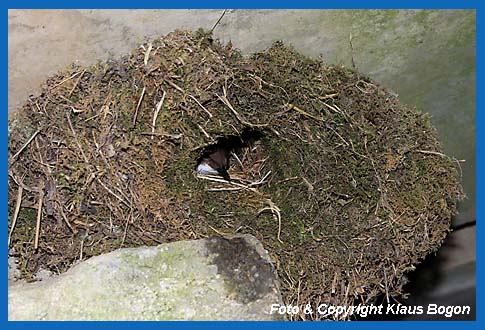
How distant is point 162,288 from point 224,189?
0.41 metres

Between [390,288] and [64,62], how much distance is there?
110 centimetres

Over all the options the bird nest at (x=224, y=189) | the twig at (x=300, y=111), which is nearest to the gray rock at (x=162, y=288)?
the bird nest at (x=224, y=189)

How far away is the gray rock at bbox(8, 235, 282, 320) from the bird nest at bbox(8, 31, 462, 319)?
0.13 metres

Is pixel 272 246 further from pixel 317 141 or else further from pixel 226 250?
pixel 317 141

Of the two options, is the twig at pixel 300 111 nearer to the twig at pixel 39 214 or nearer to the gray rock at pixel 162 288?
the gray rock at pixel 162 288

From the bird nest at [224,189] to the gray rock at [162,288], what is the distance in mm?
130

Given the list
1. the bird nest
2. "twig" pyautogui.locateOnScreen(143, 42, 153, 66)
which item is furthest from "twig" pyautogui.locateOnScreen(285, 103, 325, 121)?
"twig" pyautogui.locateOnScreen(143, 42, 153, 66)

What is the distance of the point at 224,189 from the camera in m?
1.78

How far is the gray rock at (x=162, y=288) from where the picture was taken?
1.42 metres

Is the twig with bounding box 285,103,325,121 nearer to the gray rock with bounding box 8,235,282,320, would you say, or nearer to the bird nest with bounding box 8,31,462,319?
the bird nest with bounding box 8,31,462,319

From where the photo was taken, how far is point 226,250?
151 cm

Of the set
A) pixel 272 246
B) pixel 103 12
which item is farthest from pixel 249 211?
pixel 103 12

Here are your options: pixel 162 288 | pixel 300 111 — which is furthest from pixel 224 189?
pixel 162 288

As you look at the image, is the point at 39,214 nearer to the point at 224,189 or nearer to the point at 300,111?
the point at 224,189
